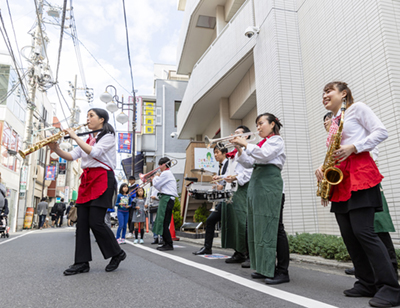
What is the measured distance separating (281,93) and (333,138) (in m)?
5.03

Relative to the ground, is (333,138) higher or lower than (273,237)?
higher

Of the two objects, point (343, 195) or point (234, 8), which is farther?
point (234, 8)

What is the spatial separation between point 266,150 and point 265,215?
2.14 ft

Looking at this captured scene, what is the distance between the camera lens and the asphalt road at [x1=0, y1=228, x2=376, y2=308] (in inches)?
93.6

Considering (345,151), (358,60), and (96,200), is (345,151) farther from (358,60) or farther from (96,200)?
(358,60)

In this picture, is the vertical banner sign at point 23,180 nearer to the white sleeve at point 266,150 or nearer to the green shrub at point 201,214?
the green shrub at point 201,214

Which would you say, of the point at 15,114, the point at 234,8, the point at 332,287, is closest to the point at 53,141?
the point at 332,287

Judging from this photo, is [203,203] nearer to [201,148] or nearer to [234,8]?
[201,148]

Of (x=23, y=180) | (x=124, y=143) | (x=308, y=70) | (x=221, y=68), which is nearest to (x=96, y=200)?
(x=308, y=70)

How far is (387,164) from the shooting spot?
5.14m

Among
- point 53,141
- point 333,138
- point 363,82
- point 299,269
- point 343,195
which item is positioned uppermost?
point 363,82

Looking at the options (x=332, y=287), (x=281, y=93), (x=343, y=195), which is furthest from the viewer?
(x=281, y=93)

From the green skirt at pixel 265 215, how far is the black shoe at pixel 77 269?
1.88 meters

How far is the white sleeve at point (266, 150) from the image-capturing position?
10.1 feet
